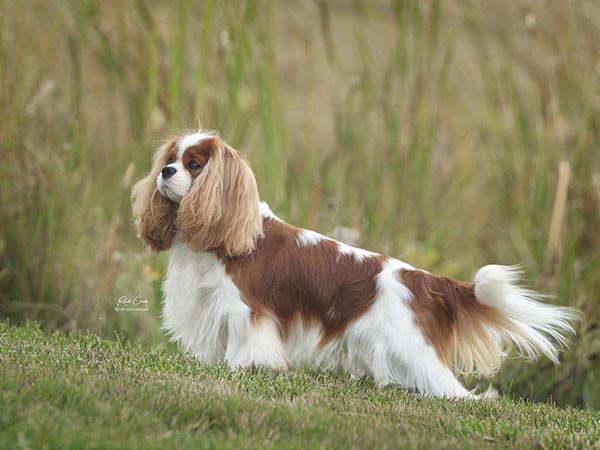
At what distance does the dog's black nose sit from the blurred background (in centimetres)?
111

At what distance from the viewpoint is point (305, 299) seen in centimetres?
582

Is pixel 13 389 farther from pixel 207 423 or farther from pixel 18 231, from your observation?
pixel 18 231

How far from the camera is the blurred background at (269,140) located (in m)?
7.51

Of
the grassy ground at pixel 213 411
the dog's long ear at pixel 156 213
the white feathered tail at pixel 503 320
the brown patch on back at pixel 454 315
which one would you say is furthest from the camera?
the dog's long ear at pixel 156 213

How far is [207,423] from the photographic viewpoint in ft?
13.9

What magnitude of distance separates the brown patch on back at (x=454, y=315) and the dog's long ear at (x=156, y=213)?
53.9 inches

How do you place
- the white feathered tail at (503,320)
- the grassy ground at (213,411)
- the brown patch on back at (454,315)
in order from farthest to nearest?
the brown patch on back at (454,315), the white feathered tail at (503,320), the grassy ground at (213,411)

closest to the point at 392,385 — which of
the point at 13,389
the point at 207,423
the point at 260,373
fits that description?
the point at 260,373

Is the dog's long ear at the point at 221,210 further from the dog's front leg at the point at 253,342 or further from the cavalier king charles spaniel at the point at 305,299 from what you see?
the dog's front leg at the point at 253,342

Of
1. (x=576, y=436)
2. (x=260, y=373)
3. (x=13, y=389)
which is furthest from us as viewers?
(x=260, y=373)

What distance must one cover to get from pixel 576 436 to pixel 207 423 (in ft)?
5.89
